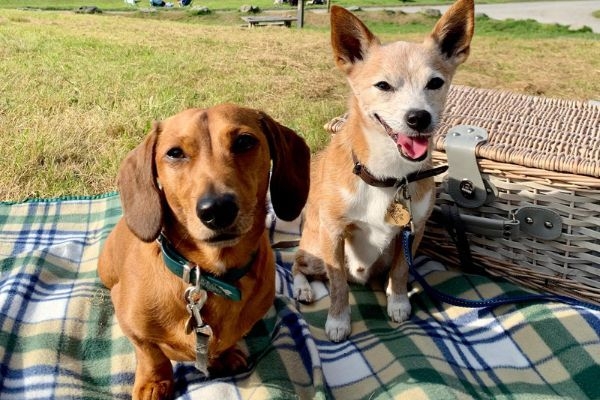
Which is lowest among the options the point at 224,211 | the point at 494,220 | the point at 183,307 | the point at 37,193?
the point at 37,193

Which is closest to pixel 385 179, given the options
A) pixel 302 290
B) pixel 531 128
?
pixel 302 290

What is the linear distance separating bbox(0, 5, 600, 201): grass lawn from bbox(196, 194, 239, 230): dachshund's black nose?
7.55ft

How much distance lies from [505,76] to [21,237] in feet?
18.9

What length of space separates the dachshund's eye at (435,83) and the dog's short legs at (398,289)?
2.32ft

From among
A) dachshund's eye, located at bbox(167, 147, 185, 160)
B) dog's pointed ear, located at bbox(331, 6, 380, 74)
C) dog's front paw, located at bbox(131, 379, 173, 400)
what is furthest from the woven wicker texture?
dog's front paw, located at bbox(131, 379, 173, 400)

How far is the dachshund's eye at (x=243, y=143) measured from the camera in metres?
1.80

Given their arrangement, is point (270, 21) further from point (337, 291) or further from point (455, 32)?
point (337, 291)

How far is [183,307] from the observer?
184cm

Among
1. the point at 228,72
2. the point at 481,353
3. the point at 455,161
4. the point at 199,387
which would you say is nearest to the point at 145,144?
the point at 199,387

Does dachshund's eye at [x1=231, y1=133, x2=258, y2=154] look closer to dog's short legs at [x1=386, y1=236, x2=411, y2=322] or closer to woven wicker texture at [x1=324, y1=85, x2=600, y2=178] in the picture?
dog's short legs at [x1=386, y1=236, x2=411, y2=322]

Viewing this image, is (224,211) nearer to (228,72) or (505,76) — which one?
(228,72)

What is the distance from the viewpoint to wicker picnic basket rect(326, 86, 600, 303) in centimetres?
240

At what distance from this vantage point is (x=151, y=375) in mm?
1988

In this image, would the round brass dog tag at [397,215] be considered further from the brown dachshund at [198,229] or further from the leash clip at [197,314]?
the leash clip at [197,314]
